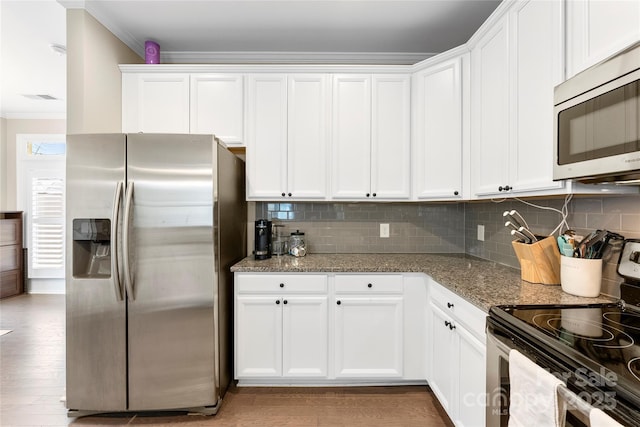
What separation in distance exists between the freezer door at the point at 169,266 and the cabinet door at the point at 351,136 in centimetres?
98

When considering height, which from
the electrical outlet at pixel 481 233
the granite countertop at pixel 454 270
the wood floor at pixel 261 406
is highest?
the electrical outlet at pixel 481 233

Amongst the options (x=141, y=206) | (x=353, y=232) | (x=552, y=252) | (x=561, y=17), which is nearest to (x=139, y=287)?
(x=141, y=206)

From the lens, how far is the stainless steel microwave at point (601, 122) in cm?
100

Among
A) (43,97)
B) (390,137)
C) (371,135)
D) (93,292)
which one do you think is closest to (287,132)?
(371,135)

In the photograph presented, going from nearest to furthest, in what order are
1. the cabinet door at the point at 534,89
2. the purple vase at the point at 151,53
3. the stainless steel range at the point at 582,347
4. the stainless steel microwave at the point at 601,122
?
the stainless steel range at the point at 582,347
the stainless steel microwave at the point at 601,122
the cabinet door at the point at 534,89
the purple vase at the point at 151,53

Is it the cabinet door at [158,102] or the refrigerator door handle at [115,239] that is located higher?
the cabinet door at [158,102]

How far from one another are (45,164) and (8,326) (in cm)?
256

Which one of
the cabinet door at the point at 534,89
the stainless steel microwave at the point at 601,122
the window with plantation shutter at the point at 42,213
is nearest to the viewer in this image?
the stainless steel microwave at the point at 601,122

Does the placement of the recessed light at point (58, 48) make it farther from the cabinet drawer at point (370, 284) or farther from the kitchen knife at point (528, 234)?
the kitchen knife at point (528, 234)

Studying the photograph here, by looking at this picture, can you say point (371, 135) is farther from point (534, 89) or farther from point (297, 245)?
point (534, 89)

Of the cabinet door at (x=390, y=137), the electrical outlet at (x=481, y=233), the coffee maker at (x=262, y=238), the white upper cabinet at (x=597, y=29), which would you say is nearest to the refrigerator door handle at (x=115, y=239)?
the coffee maker at (x=262, y=238)

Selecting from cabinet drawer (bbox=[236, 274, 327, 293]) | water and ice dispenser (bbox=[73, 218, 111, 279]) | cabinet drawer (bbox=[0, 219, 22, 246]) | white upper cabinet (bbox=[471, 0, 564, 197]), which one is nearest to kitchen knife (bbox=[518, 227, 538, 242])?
white upper cabinet (bbox=[471, 0, 564, 197])

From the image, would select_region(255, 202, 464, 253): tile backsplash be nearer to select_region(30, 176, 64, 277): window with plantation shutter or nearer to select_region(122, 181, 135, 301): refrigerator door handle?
select_region(122, 181, 135, 301): refrigerator door handle

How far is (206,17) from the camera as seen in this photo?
2344mm
